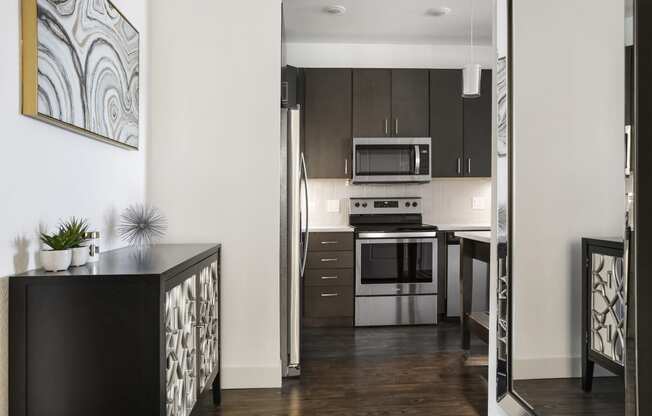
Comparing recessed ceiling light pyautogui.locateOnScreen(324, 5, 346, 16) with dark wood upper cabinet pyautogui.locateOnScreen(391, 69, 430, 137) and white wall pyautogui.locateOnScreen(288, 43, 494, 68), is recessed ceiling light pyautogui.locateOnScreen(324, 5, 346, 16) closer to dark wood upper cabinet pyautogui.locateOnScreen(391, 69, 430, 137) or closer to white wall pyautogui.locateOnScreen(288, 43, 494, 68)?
white wall pyautogui.locateOnScreen(288, 43, 494, 68)

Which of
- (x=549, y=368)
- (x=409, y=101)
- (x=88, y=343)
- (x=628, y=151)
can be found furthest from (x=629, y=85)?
(x=409, y=101)

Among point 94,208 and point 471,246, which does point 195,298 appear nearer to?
point 94,208

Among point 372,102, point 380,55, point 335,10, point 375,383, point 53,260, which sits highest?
point 335,10

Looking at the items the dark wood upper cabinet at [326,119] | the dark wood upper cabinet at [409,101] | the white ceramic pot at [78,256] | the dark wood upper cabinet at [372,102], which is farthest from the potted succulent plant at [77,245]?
the dark wood upper cabinet at [409,101]

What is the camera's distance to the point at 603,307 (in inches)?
44.3

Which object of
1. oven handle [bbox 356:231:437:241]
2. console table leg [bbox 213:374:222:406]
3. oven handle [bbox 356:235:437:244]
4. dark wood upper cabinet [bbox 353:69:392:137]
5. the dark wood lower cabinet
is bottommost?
console table leg [bbox 213:374:222:406]

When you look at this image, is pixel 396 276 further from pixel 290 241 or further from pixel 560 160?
pixel 560 160

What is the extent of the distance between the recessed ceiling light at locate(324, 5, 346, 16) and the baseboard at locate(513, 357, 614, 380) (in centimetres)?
326

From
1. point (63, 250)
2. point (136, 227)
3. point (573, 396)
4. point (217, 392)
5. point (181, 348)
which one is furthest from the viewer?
point (217, 392)

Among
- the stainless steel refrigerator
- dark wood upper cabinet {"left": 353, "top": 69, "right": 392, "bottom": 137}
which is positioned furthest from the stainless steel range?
the stainless steel refrigerator

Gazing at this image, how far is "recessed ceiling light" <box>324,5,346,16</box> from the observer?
392 cm

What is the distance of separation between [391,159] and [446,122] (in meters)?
0.69

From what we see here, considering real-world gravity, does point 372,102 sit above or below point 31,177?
above

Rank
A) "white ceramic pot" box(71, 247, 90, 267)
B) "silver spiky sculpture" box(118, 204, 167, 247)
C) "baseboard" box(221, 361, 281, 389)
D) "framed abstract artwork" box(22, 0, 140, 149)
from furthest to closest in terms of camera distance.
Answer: "baseboard" box(221, 361, 281, 389)
"silver spiky sculpture" box(118, 204, 167, 247)
"white ceramic pot" box(71, 247, 90, 267)
"framed abstract artwork" box(22, 0, 140, 149)
